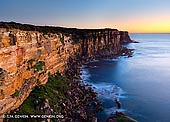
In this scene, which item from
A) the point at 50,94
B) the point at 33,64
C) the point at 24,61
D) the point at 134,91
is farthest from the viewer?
the point at 134,91

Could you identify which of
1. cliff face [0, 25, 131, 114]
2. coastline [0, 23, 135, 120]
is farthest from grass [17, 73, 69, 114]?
cliff face [0, 25, 131, 114]

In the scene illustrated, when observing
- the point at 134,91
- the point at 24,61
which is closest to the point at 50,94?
the point at 24,61

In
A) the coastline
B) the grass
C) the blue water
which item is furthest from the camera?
the blue water

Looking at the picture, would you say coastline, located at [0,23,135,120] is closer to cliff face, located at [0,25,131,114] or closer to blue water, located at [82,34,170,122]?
cliff face, located at [0,25,131,114]

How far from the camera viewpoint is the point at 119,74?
5950cm

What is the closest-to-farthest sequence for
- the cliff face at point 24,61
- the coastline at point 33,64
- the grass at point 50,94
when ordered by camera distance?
the cliff face at point 24,61
the coastline at point 33,64
the grass at point 50,94

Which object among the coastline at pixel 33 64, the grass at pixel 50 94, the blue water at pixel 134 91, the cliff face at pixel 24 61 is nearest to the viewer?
the cliff face at pixel 24 61

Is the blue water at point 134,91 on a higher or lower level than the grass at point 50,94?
lower

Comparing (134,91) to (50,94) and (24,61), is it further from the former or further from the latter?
(24,61)

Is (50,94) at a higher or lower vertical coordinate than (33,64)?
lower

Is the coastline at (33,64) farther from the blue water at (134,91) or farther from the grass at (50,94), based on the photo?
the blue water at (134,91)

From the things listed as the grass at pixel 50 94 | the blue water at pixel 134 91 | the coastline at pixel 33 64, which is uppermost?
the coastline at pixel 33 64

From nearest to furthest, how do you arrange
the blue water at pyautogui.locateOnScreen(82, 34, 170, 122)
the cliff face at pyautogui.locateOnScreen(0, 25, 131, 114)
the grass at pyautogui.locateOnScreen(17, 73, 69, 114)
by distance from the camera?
the cliff face at pyautogui.locateOnScreen(0, 25, 131, 114), the grass at pyautogui.locateOnScreen(17, 73, 69, 114), the blue water at pyautogui.locateOnScreen(82, 34, 170, 122)

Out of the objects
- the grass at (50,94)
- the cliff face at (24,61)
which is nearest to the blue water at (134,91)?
the grass at (50,94)
